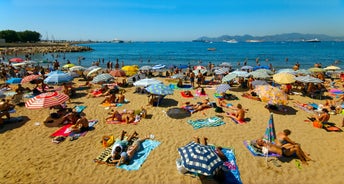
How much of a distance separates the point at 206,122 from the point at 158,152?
319cm

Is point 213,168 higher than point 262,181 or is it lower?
higher

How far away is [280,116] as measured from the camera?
10039 mm

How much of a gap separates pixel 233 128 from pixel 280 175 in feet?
9.91

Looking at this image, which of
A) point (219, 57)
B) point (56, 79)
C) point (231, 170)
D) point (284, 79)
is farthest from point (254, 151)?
point (219, 57)

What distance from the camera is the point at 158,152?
688cm

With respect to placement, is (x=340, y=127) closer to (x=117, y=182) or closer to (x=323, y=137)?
(x=323, y=137)

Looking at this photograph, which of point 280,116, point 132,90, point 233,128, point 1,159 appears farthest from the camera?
→ point 132,90

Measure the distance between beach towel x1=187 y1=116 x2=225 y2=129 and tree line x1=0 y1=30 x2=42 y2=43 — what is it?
333ft

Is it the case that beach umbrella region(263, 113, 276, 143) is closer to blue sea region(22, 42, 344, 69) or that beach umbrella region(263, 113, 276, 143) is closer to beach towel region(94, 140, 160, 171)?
beach towel region(94, 140, 160, 171)

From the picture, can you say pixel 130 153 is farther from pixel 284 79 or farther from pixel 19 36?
pixel 19 36

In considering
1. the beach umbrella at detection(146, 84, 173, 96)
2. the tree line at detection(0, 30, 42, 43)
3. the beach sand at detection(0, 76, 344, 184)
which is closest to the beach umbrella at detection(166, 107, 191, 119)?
the beach sand at detection(0, 76, 344, 184)

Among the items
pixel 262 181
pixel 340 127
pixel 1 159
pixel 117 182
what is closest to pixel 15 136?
pixel 1 159

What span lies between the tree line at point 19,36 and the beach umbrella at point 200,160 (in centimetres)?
10396

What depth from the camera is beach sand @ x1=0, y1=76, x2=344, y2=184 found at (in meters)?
5.72
